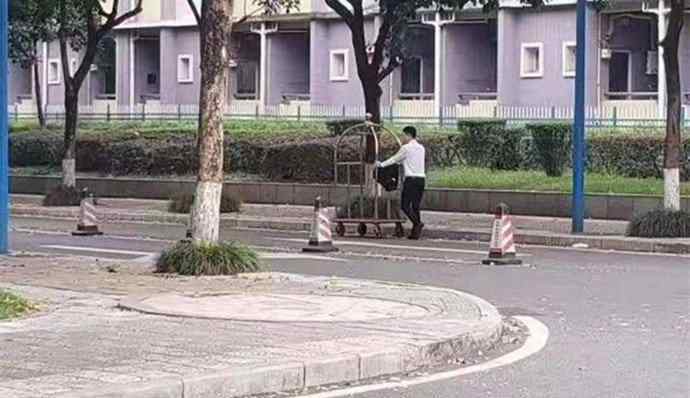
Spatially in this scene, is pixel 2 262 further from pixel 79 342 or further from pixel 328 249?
pixel 79 342

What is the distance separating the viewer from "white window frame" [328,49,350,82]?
142ft

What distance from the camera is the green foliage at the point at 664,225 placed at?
807 inches

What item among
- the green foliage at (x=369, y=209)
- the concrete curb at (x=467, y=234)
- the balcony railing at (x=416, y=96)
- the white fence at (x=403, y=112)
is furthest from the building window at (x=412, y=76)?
the green foliage at (x=369, y=209)

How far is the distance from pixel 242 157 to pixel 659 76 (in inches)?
521

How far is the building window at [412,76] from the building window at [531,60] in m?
4.96

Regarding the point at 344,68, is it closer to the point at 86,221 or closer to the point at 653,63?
the point at 653,63

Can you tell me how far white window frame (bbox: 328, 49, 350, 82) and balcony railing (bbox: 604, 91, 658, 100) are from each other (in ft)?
30.8

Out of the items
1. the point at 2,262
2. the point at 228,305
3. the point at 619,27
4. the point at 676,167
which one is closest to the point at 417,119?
the point at 619,27

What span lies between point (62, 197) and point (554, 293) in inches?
720

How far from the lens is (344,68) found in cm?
4359

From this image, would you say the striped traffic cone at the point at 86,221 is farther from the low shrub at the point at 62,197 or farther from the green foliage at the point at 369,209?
the low shrub at the point at 62,197

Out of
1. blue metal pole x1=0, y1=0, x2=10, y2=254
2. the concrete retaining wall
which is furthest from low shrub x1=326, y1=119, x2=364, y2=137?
blue metal pole x1=0, y1=0, x2=10, y2=254

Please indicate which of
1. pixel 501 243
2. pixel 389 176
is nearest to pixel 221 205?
pixel 389 176

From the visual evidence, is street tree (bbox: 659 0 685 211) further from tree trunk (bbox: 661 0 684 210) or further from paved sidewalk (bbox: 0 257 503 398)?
paved sidewalk (bbox: 0 257 503 398)
